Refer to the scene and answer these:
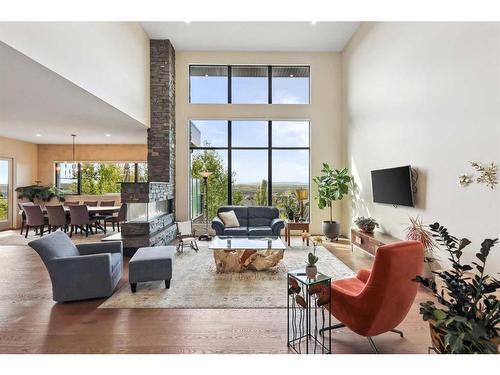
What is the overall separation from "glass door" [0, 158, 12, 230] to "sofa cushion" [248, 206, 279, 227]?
8.17 metres

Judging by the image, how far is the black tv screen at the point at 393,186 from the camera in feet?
13.4

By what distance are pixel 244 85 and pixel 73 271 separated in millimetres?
6118

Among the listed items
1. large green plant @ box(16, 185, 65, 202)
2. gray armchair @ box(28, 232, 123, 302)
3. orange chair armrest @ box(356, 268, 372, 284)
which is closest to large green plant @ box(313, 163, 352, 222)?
orange chair armrest @ box(356, 268, 372, 284)

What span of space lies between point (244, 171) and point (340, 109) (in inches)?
129

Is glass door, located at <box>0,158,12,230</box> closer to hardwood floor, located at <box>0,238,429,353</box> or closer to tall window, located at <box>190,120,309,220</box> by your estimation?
tall window, located at <box>190,120,309,220</box>

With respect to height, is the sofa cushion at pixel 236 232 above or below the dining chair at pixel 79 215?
below

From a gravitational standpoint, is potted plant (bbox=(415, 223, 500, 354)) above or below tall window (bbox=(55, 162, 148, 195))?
below

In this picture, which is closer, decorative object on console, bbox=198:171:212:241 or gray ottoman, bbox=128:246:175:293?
gray ottoman, bbox=128:246:175:293

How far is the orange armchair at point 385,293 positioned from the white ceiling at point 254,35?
5803mm

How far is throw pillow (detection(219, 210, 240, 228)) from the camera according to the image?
6193 mm

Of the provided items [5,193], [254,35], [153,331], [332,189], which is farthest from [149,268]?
[5,193]

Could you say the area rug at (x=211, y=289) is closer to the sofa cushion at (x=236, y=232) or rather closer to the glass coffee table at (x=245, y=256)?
the glass coffee table at (x=245, y=256)

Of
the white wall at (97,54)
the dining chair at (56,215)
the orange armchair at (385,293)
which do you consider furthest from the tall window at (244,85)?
the orange armchair at (385,293)
